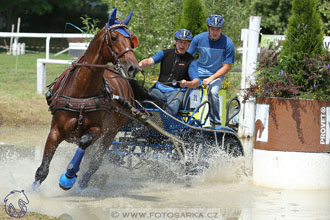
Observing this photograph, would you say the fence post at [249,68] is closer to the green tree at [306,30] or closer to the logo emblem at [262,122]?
the logo emblem at [262,122]

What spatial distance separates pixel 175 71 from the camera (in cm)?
811

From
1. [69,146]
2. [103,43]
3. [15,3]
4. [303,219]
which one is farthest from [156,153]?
[15,3]

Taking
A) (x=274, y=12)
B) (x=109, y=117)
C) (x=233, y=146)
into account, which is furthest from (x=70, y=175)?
(x=274, y=12)

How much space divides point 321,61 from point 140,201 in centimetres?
277

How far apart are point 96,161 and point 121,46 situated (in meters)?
1.54

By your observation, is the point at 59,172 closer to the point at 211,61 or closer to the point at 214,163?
the point at 214,163

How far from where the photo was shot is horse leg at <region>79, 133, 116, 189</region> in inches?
293

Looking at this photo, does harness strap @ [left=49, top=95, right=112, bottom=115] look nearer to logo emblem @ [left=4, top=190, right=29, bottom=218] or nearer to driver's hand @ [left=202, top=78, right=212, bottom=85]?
logo emblem @ [left=4, top=190, right=29, bottom=218]

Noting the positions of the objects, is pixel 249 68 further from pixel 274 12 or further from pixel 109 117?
pixel 274 12

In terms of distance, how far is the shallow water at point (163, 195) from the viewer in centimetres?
629

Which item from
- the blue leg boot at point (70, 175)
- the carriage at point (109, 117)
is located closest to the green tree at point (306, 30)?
the carriage at point (109, 117)

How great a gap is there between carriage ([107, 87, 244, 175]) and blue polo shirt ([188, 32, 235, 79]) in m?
0.75

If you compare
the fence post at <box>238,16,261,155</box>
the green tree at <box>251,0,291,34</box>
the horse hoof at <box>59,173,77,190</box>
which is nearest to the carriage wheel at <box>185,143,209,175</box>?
the horse hoof at <box>59,173,77,190</box>

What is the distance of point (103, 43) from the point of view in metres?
6.80
